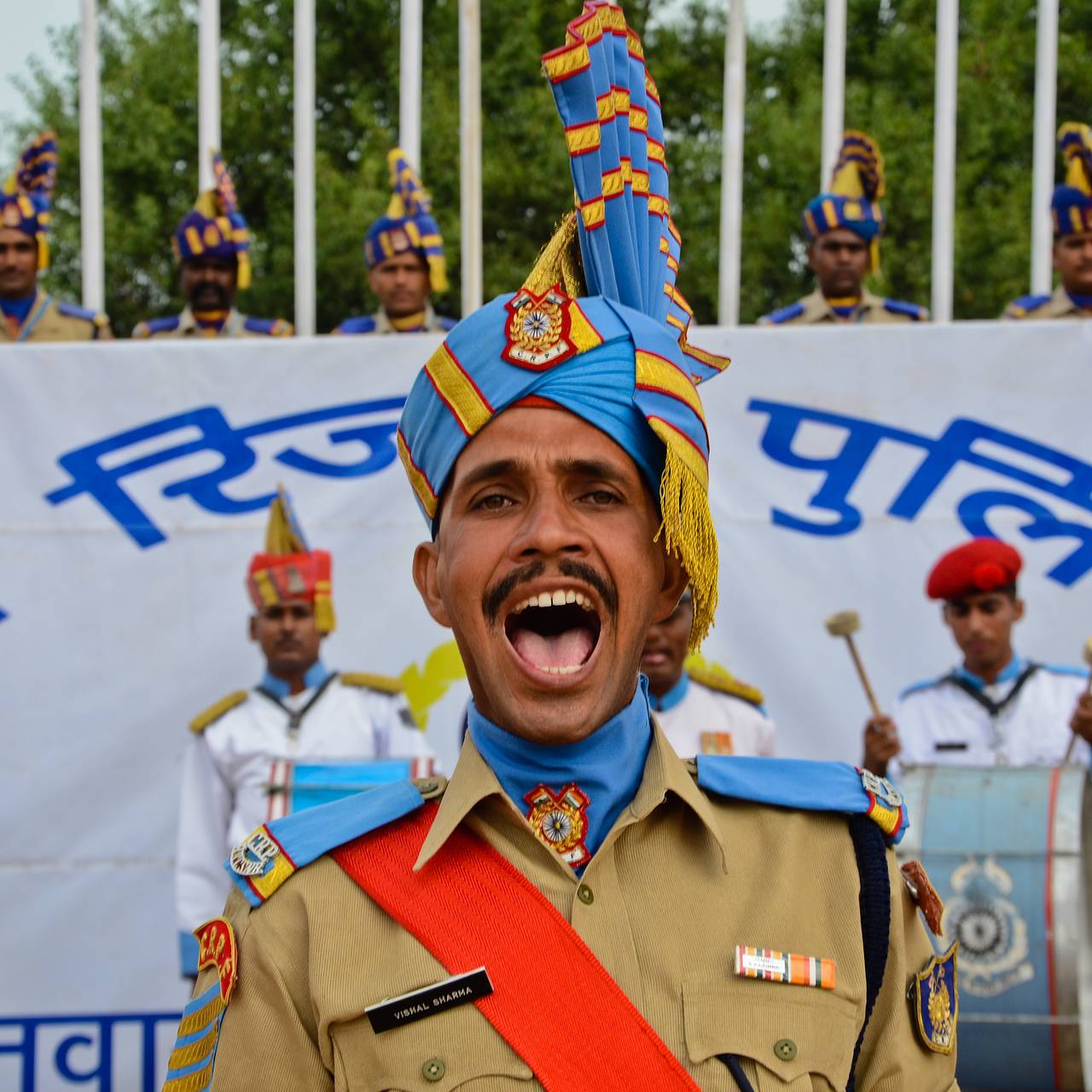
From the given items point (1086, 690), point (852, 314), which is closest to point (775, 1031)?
point (1086, 690)

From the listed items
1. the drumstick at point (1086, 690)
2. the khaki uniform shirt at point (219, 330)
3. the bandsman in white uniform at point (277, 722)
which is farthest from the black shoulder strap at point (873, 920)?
the khaki uniform shirt at point (219, 330)

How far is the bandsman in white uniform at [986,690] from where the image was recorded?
19.4ft

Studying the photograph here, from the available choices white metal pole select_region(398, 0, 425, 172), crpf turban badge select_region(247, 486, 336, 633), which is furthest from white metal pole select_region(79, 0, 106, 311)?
crpf turban badge select_region(247, 486, 336, 633)

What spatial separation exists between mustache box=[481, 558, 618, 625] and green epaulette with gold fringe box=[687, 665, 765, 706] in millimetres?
4148

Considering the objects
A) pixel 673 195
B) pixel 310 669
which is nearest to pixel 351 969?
pixel 310 669

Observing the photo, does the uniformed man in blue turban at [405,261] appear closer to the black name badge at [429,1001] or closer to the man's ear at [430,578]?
the man's ear at [430,578]

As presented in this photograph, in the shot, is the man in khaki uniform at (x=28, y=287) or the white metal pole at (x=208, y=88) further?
the white metal pole at (x=208, y=88)

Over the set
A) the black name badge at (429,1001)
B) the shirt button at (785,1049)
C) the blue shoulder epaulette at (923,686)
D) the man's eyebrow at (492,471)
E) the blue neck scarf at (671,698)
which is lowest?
the blue neck scarf at (671,698)

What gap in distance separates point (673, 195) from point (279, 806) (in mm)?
11252

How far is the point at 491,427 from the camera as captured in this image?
6.44 ft

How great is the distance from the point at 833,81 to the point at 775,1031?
6.98 meters

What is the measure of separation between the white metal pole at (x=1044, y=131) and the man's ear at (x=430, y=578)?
6.61m

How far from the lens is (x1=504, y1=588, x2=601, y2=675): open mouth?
75.7 inches

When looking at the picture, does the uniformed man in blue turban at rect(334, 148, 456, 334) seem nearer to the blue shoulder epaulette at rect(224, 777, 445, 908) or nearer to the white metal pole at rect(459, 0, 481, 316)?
the white metal pole at rect(459, 0, 481, 316)
